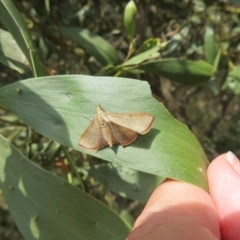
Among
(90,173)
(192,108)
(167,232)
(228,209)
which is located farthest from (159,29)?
(192,108)

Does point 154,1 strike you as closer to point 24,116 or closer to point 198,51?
point 198,51

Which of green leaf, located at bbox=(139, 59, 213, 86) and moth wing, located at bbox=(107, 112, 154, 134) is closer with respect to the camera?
moth wing, located at bbox=(107, 112, 154, 134)

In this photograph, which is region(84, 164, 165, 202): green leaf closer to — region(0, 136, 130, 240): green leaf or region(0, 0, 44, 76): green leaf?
region(0, 136, 130, 240): green leaf

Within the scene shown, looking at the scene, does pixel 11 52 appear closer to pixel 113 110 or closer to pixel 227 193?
pixel 113 110

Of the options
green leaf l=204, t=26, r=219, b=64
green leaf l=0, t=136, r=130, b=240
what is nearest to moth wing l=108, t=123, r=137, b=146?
green leaf l=0, t=136, r=130, b=240

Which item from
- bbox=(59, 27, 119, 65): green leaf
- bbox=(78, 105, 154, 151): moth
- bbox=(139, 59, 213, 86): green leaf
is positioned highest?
bbox=(78, 105, 154, 151): moth

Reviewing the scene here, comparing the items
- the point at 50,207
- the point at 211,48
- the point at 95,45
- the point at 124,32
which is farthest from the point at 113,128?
the point at 124,32
